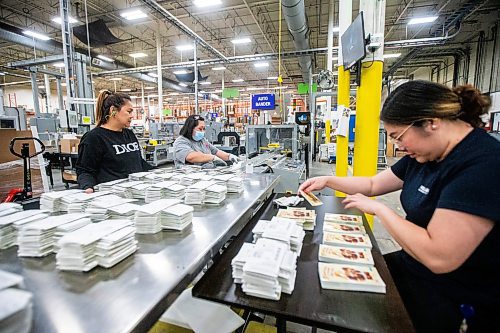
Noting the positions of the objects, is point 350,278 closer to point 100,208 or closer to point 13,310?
point 13,310

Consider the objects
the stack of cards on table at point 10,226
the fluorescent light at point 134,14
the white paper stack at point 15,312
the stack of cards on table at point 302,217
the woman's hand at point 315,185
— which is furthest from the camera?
the fluorescent light at point 134,14

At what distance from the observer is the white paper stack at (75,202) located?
126 cm

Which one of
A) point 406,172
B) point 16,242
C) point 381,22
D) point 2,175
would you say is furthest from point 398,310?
point 2,175

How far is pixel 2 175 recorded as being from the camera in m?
4.00

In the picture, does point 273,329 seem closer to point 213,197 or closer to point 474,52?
point 213,197

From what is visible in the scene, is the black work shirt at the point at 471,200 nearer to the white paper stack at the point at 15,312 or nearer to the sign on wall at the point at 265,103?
the white paper stack at the point at 15,312

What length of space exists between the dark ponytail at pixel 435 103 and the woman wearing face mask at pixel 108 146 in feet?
6.41

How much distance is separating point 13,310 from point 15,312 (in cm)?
1

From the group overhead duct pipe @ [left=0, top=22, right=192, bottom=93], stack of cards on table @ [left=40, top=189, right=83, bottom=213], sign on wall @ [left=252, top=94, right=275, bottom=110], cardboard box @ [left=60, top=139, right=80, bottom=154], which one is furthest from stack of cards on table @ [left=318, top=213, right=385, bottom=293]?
overhead duct pipe @ [left=0, top=22, right=192, bottom=93]

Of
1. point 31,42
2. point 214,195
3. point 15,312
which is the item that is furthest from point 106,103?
point 31,42

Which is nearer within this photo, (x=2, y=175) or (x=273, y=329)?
(x=273, y=329)

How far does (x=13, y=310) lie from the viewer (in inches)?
23.0

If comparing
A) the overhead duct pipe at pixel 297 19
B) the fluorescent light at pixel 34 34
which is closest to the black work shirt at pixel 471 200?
the overhead duct pipe at pixel 297 19

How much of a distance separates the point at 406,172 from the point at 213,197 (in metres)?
1.03
